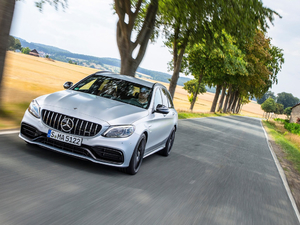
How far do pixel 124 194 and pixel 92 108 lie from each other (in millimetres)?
1488

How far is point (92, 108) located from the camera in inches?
206

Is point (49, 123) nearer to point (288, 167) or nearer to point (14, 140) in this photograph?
point (14, 140)

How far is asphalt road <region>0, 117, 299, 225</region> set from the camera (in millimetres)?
3557

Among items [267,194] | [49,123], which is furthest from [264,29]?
[49,123]

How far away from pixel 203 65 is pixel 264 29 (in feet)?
74.2

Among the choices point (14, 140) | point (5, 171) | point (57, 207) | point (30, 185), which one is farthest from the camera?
point (14, 140)

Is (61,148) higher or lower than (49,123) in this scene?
lower

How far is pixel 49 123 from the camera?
5.04m

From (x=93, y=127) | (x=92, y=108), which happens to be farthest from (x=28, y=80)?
(x=93, y=127)

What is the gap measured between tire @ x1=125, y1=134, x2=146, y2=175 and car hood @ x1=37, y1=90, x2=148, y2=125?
1.33ft

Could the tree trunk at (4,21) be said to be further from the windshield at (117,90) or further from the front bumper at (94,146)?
the front bumper at (94,146)

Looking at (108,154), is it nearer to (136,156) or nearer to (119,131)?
(119,131)

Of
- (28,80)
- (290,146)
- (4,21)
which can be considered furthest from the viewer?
(28,80)

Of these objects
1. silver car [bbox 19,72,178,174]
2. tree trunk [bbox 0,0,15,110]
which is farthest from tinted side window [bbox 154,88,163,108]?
tree trunk [bbox 0,0,15,110]
